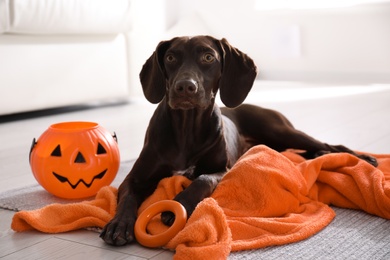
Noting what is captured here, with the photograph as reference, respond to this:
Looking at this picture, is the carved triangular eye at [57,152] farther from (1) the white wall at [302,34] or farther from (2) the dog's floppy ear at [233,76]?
(1) the white wall at [302,34]

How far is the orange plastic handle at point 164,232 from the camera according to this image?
1.66 meters

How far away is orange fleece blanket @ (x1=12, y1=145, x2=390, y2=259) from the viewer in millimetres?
1624

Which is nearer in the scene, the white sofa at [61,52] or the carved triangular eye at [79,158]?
the carved triangular eye at [79,158]

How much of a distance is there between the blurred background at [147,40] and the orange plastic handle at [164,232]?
2530mm

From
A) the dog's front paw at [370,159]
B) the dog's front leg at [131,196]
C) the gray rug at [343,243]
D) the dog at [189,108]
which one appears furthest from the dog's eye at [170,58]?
the dog's front paw at [370,159]

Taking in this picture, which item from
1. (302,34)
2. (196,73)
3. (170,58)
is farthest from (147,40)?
(196,73)

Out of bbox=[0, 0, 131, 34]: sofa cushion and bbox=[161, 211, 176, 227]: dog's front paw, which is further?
bbox=[0, 0, 131, 34]: sofa cushion

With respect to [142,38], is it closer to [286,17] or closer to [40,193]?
[286,17]

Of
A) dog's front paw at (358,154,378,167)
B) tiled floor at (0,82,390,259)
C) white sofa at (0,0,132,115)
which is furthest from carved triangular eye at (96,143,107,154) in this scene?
white sofa at (0,0,132,115)

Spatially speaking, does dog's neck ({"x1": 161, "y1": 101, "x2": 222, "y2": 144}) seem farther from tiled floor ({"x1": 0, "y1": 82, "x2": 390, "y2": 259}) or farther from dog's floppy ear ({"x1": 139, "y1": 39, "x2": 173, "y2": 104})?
tiled floor ({"x1": 0, "y1": 82, "x2": 390, "y2": 259})

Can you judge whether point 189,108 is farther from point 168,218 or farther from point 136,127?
point 136,127

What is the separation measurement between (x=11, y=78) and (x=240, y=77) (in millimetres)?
2281

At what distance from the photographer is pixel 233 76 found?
2.21m

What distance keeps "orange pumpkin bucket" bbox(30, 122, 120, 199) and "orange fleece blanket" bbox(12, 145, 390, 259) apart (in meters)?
0.20
